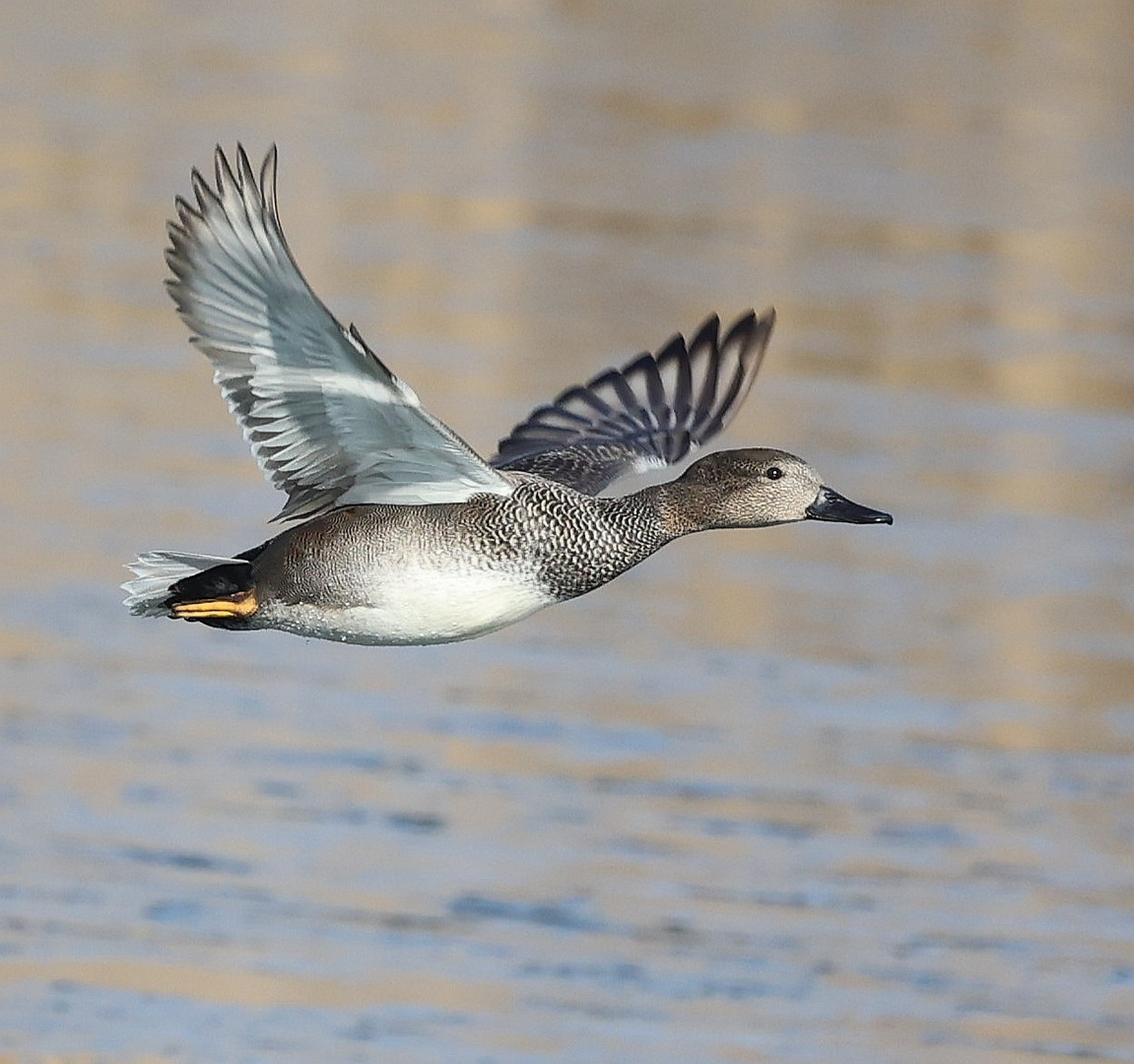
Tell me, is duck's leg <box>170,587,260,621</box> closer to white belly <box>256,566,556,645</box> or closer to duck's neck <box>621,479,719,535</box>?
white belly <box>256,566,556,645</box>

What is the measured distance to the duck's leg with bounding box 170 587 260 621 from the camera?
7082 mm

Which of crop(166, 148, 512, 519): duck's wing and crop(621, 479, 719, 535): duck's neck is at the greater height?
crop(166, 148, 512, 519): duck's wing

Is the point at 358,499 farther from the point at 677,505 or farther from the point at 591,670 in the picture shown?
the point at 591,670

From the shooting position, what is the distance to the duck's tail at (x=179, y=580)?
718 cm

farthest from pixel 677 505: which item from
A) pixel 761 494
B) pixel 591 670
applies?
pixel 591 670

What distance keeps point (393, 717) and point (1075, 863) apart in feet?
9.78

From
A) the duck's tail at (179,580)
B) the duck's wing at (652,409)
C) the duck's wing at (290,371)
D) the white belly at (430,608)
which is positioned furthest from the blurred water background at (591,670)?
the duck's wing at (290,371)

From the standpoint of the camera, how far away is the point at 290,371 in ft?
21.5

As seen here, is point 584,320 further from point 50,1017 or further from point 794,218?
point 50,1017

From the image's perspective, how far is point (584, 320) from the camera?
60.1 ft

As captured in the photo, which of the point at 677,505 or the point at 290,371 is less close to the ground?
the point at 290,371

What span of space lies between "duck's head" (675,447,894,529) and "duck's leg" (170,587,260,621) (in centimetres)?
118

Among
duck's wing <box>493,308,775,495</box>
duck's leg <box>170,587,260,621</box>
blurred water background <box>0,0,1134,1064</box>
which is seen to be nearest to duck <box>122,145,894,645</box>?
duck's leg <box>170,587,260,621</box>

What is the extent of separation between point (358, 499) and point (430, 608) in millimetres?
350
